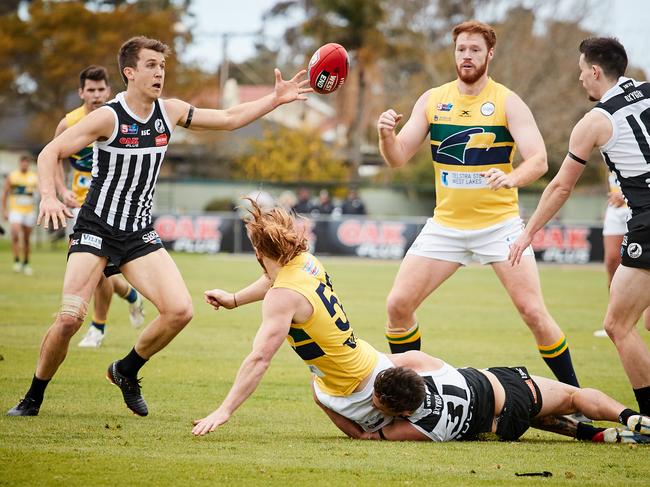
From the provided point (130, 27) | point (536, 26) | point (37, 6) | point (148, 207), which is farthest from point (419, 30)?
point (148, 207)

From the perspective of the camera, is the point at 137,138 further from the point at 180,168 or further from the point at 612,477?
the point at 180,168

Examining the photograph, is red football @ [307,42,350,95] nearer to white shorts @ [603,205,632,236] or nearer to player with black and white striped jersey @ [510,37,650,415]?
player with black and white striped jersey @ [510,37,650,415]

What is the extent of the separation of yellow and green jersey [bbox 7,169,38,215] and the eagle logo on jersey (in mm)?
16564

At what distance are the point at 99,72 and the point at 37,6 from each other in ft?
114

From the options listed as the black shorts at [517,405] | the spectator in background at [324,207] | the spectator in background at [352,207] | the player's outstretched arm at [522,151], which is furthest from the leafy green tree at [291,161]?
the black shorts at [517,405]

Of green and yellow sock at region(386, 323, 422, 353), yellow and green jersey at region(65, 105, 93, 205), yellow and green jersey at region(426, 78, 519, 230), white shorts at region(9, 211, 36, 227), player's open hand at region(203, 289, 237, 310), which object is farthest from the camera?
white shorts at region(9, 211, 36, 227)

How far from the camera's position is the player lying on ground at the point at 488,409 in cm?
641

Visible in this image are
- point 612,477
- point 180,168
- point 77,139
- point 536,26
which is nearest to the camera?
point 612,477

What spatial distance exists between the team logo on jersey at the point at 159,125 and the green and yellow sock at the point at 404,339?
2505 millimetres

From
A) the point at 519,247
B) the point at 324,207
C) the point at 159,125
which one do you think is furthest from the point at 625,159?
the point at 324,207

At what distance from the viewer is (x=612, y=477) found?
551cm

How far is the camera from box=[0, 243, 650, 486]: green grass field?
543 cm

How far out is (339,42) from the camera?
48.7 meters

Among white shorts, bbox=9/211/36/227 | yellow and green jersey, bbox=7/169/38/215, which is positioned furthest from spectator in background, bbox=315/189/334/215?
white shorts, bbox=9/211/36/227
